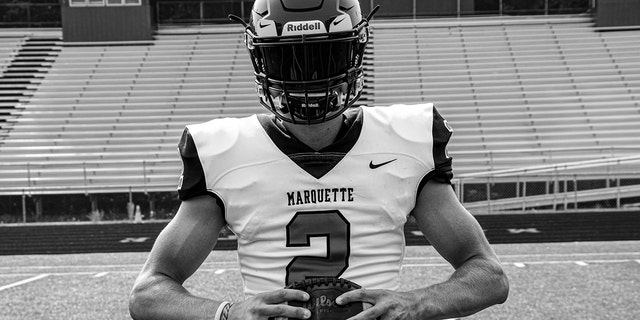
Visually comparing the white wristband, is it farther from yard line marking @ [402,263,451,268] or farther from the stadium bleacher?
the stadium bleacher

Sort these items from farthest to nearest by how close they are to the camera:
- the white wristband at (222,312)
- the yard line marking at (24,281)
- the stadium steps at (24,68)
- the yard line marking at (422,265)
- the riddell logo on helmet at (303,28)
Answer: the stadium steps at (24,68) → the yard line marking at (422,265) → the yard line marking at (24,281) → the riddell logo on helmet at (303,28) → the white wristband at (222,312)

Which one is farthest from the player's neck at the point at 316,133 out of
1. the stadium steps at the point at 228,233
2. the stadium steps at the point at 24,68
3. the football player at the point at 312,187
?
the stadium steps at the point at 24,68

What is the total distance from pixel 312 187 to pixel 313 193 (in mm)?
15

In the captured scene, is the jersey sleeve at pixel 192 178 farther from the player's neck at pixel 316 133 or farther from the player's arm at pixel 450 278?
the player's arm at pixel 450 278

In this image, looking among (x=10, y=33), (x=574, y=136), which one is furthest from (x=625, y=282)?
(x=10, y=33)

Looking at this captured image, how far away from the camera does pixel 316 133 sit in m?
2.21

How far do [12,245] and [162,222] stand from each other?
254cm

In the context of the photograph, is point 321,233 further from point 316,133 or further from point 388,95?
point 388,95

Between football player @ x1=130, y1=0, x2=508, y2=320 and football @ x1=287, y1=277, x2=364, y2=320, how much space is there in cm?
26

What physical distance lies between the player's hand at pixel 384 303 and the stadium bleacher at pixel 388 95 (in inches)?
486

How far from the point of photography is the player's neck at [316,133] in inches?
87.0

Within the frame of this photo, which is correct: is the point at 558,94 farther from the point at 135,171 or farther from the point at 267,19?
the point at 267,19

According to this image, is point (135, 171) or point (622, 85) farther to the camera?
point (622, 85)

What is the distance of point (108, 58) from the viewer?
20297 millimetres
